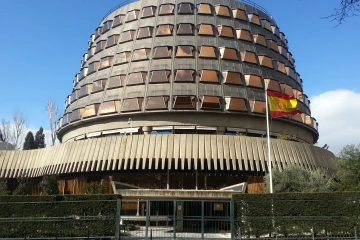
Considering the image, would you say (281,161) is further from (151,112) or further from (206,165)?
(151,112)

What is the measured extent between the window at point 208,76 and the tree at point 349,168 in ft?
52.5

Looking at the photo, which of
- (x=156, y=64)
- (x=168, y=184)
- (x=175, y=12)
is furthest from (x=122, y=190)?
(x=175, y=12)

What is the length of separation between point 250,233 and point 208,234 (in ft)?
9.34

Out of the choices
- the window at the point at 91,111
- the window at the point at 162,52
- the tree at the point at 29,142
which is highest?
the window at the point at 162,52

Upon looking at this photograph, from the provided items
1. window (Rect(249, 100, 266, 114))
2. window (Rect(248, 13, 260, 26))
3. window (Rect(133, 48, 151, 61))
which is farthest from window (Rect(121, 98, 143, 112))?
window (Rect(248, 13, 260, 26))

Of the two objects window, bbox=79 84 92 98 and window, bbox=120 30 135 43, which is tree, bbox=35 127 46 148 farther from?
window, bbox=120 30 135 43

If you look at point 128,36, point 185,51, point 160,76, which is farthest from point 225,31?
point 128,36

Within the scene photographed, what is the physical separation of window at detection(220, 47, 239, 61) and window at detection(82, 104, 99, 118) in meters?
16.6

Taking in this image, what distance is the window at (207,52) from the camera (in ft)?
147

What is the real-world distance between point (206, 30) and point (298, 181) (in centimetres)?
2382

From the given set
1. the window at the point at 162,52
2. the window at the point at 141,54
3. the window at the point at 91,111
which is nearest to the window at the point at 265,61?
the window at the point at 162,52

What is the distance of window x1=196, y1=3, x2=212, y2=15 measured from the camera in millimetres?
48625

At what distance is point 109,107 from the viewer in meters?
43.7

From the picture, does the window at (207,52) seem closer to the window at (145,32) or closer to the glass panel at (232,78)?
the glass panel at (232,78)
